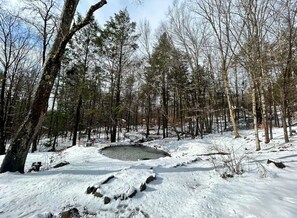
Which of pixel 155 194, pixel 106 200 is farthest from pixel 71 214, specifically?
pixel 155 194

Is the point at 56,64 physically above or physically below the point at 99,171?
above

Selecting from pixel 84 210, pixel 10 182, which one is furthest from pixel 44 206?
pixel 10 182

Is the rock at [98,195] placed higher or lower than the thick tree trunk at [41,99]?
lower

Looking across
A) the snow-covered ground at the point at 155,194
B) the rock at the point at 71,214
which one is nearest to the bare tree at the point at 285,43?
the snow-covered ground at the point at 155,194

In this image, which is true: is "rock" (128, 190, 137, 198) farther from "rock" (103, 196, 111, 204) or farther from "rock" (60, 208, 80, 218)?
"rock" (60, 208, 80, 218)

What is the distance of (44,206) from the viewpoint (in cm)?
333

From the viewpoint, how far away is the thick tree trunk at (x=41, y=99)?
4.71 metres

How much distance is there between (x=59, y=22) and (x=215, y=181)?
528 centimetres

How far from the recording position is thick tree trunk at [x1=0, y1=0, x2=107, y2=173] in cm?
471

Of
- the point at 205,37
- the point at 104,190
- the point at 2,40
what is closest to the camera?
the point at 104,190

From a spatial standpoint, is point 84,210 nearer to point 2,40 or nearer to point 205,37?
point 2,40

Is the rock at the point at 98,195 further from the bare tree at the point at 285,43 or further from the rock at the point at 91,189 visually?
the bare tree at the point at 285,43

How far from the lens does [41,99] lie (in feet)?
16.5

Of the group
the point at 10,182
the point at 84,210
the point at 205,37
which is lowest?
the point at 84,210
